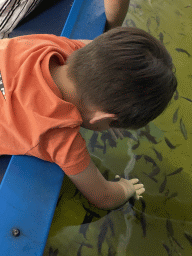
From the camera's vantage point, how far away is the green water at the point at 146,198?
3.52 ft

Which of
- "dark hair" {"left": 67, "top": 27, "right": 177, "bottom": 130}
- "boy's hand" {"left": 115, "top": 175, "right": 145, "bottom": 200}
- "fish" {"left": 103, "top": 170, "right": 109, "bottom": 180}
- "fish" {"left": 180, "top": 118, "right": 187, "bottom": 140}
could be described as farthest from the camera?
"fish" {"left": 180, "top": 118, "right": 187, "bottom": 140}

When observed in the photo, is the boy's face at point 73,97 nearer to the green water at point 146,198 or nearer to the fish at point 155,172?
the green water at point 146,198

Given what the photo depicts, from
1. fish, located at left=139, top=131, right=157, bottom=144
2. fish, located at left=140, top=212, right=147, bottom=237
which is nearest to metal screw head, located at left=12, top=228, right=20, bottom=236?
fish, located at left=140, top=212, right=147, bottom=237

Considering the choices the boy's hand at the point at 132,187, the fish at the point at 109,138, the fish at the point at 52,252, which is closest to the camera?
the fish at the point at 52,252

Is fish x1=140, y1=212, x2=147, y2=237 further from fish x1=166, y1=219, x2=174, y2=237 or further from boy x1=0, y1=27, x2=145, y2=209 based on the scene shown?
boy x1=0, y1=27, x2=145, y2=209

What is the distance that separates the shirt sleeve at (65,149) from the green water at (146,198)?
1.00 feet

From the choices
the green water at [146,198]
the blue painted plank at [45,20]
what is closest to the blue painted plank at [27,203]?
the green water at [146,198]

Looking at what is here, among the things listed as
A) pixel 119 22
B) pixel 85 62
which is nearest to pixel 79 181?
pixel 85 62

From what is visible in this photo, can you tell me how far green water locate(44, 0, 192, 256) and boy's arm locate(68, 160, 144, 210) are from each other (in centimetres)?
10

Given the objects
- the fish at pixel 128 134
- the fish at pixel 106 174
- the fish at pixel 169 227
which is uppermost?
the fish at pixel 128 134

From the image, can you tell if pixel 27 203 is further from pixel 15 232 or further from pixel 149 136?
pixel 149 136

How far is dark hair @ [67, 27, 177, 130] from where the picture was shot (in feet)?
2.38

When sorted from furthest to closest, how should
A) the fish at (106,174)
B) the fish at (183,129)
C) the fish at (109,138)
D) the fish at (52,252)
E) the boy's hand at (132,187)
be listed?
the fish at (183,129), the fish at (109,138), the fish at (106,174), the boy's hand at (132,187), the fish at (52,252)

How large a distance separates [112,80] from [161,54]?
175 millimetres
